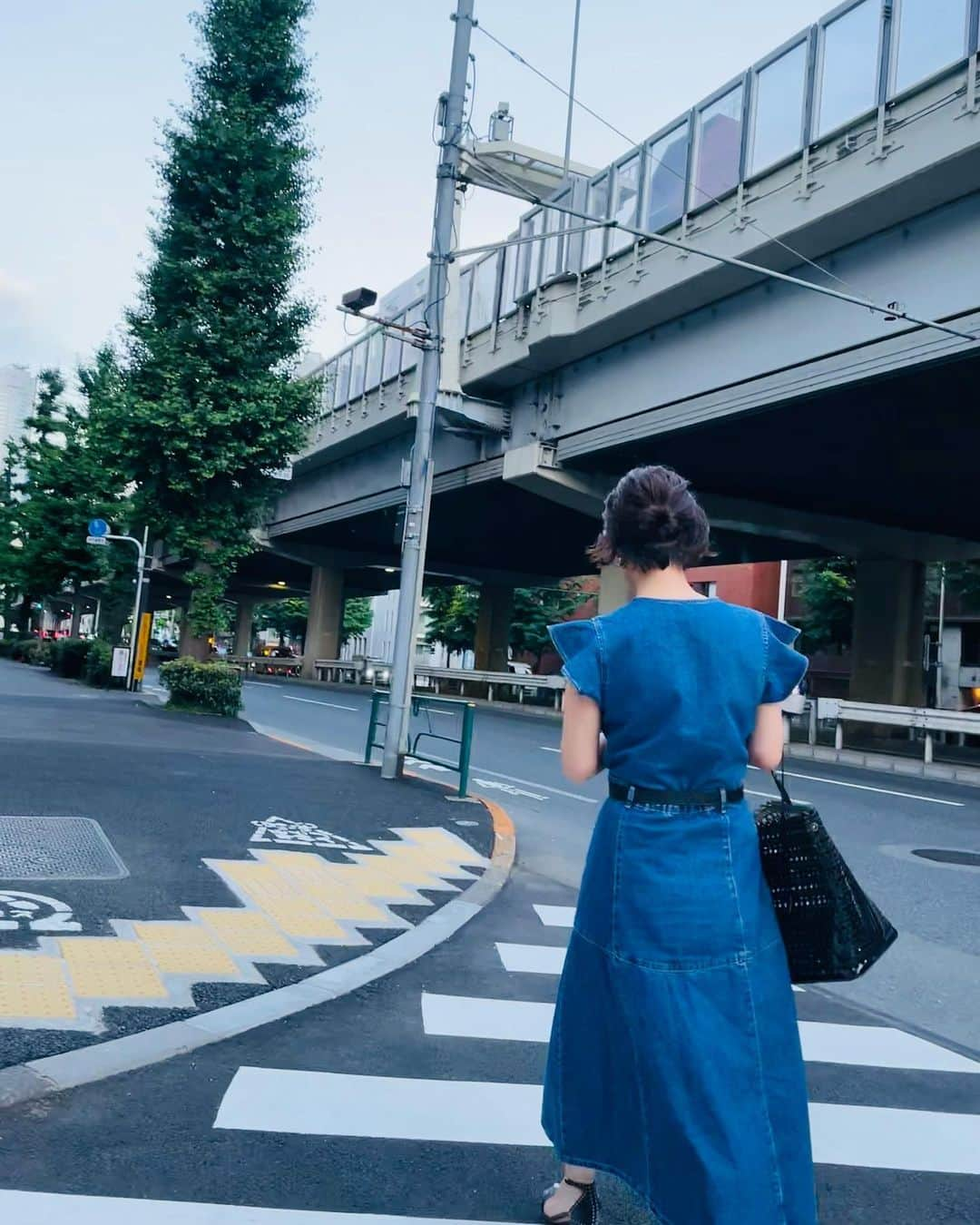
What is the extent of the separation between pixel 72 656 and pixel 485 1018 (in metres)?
29.6

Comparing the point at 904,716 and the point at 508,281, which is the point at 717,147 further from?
the point at 904,716

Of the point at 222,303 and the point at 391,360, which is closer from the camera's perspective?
the point at 222,303

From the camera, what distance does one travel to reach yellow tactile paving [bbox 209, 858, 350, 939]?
5.75m

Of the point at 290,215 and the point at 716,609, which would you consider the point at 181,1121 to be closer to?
the point at 716,609

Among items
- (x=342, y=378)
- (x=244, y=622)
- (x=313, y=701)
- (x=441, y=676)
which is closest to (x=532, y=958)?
(x=313, y=701)

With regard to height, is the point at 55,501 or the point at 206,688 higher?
the point at 55,501

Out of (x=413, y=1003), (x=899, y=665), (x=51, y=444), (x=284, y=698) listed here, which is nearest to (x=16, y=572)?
(x=51, y=444)

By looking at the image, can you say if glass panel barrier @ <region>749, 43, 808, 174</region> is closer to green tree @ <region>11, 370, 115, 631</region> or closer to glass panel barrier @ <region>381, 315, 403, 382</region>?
glass panel barrier @ <region>381, 315, 403, 382</region>

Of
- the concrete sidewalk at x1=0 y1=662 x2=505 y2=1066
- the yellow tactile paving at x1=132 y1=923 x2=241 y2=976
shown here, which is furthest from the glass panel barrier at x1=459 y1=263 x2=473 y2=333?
the yellow tactile paving at x1=132 y1=923 x2=241 y2=976

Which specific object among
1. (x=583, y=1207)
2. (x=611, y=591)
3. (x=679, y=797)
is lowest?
(x=583, y=1207)

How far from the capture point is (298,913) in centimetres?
602

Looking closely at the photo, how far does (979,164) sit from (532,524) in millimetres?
23138

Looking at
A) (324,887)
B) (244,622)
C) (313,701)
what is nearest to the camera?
(324,887)

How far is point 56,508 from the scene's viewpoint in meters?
42.6
